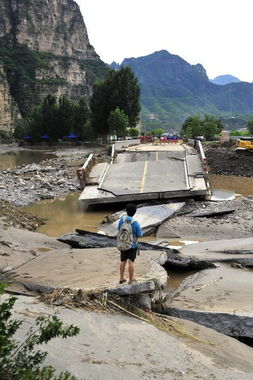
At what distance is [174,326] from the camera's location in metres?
6.32

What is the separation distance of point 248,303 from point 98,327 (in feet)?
8.93

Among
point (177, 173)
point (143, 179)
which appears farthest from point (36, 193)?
point (177, 173)

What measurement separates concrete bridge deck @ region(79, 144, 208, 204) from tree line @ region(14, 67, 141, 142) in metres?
38.5

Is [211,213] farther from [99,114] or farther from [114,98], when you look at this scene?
[114,98]

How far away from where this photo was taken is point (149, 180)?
1936 centimetres

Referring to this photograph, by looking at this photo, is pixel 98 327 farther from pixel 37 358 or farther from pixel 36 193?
pixel 36 193

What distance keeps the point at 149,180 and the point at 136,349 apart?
563 inches

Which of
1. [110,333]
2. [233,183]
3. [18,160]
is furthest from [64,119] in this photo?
[110,333]

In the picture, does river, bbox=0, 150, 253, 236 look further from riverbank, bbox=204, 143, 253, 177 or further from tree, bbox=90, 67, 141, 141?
tree, bbox=90, 67, 141, 141

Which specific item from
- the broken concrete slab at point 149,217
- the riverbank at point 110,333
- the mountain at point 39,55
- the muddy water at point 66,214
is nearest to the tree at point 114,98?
the muddy water at point 66,214

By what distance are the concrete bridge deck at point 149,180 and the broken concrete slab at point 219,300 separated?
827 cm

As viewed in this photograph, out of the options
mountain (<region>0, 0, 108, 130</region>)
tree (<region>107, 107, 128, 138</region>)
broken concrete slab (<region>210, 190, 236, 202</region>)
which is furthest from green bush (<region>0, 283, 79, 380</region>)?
mountain (<region>0, 0, 108, 130</region>)

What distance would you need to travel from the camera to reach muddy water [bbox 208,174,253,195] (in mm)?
24203

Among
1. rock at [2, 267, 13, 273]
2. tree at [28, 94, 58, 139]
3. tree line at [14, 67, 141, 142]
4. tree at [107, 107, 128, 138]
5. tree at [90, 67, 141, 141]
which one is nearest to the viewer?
rock at [2, 267, 13, 273]
